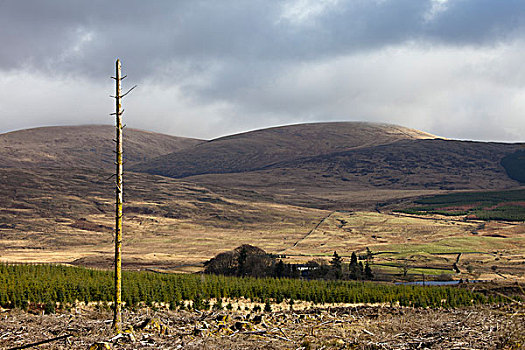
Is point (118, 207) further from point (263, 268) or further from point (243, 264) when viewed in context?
point (263, 268)

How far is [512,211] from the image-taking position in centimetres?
13150

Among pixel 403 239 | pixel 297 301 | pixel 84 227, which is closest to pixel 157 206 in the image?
pixel 84 227

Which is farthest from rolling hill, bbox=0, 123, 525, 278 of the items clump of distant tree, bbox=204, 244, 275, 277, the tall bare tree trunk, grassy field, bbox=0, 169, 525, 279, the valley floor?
the tall bare tree trunk

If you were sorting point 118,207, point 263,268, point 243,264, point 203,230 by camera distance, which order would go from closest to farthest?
point 118,207 → point 243,264 → point 263,268 → point 203,230

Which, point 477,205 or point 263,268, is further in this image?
point 477,205

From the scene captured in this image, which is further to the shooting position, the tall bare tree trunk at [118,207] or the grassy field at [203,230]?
the grassy field at [203,230]

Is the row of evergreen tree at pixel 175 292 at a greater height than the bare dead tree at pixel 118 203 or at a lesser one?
lesser

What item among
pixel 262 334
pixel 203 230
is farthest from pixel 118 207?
pixel 203 230

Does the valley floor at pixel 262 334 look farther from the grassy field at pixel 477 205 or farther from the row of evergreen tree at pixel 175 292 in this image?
the grassy field at pixel 477 205

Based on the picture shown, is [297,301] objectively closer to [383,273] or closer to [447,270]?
[383,273]

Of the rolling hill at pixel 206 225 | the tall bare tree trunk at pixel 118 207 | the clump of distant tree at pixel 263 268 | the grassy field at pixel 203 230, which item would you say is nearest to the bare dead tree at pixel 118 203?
the tall bare tree trunk at pixel 118 207

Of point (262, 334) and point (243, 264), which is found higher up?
point (262, 334)

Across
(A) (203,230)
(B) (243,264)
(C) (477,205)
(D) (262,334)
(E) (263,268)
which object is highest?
(C) (477,205)

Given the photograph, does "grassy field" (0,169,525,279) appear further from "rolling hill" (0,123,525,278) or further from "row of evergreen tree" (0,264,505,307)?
"row of evergreen tree" (0,264,505,307)
